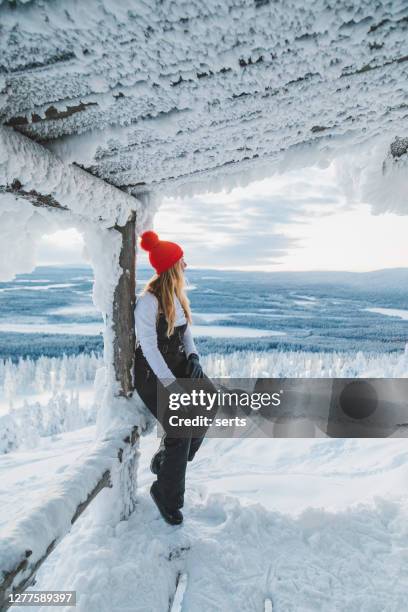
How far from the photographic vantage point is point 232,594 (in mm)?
2330

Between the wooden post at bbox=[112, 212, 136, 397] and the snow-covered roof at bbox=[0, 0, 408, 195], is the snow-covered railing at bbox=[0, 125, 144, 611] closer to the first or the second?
the wooden post at bbox=[112, 212, 136, 397]

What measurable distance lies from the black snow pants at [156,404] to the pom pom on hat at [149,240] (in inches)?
19.9

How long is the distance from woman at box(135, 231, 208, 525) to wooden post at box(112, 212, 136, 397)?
82mm

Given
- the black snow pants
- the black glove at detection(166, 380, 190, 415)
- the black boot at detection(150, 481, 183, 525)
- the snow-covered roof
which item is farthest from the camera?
the black boot at detection(150, 481, 183, 525)

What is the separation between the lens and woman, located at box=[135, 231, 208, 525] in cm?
250

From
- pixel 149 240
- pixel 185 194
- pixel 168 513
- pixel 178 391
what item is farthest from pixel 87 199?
pixel 168 513

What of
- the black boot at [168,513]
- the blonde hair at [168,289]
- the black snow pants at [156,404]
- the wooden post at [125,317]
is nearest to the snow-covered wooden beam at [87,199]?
the wooden post at [125,317]

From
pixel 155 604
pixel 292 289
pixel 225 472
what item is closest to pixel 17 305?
pixel 292 289

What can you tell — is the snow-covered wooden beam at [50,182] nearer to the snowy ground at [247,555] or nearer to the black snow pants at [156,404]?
the black snow pants at [156,404]

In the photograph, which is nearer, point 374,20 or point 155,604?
point 374,20

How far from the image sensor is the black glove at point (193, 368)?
2719 mm

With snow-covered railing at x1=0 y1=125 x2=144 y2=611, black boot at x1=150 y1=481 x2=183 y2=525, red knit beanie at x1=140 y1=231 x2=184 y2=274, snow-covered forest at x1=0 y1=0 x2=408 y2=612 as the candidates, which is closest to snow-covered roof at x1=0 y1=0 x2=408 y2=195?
snow-covered forest at x1=0 y1=0 x2=408 y2=612

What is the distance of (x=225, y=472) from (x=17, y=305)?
20.3 m

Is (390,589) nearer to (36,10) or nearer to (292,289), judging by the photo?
(36,10)
